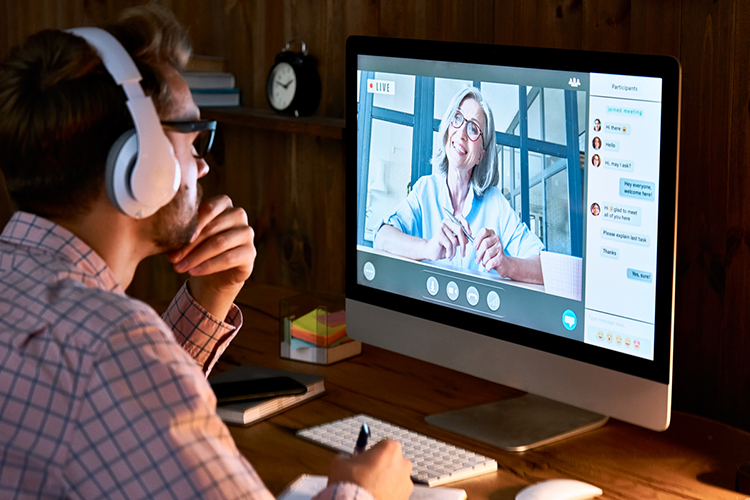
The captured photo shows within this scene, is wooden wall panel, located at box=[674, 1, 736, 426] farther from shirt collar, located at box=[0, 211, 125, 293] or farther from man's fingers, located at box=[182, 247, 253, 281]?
shirt collar, located at box=[0, 211, 125, 293]

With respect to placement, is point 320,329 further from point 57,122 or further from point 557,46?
point 57,122

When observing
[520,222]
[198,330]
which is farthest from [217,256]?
[520,222]

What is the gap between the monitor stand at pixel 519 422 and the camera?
132 centimetres

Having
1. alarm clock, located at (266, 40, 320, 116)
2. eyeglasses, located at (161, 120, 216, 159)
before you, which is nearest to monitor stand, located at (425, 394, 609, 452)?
eyeglasses, located at (161, 120, 216, 159)

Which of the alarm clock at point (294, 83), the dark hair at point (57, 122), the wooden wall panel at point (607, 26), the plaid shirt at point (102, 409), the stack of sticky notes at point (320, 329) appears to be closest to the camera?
the plaid shirt at point (102, 409)

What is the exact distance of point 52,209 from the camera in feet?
3.09

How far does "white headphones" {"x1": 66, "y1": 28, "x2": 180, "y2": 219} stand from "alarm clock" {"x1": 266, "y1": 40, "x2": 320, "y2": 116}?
1.18 m

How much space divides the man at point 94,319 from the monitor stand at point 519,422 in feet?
1.04

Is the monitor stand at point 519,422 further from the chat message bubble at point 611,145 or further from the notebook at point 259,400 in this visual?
the chat message bubble at point 611,145

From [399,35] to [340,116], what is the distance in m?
0.28

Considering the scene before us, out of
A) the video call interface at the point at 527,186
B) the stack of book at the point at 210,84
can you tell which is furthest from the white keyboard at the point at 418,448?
the stack of book at the point at 210,84

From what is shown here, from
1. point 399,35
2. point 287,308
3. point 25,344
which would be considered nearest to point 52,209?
point 25,344

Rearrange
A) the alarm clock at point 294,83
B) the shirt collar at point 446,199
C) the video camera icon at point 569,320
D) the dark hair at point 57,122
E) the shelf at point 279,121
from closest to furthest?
the dark hair at point 57,122 < the video camera icon at point 569,320 < the shirt collar at point 446,199 < the shelf at point 279,121 < the alarm clock at point 294,83

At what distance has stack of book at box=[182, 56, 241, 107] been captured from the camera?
7.54 ft
